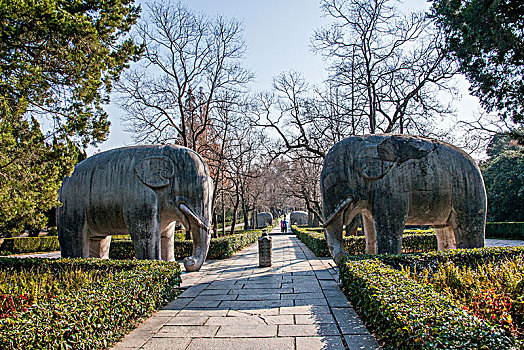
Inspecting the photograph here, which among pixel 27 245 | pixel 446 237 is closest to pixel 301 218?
pixel 27 245

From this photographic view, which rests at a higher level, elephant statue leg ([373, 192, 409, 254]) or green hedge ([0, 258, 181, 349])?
elephant statue leg ([373, 192, 409, 254])

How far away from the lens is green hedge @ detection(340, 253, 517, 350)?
9.47ft

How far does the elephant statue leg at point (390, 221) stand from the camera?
7.37 m

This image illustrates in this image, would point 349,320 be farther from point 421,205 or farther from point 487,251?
point 487,251

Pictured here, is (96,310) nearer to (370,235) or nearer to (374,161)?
(374,161)

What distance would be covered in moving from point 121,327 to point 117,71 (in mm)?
Answer: 5361

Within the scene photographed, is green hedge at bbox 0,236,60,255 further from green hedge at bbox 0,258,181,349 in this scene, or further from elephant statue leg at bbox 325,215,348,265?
elephant statue leg at bbox 325,215,348,265

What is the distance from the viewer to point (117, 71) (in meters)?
7.57

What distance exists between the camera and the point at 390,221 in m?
7.37

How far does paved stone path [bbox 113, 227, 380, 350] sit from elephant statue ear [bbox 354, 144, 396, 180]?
2567mm

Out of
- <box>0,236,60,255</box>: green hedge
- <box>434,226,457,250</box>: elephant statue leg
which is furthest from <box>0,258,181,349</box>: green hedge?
<box>0,236,60,255</box>: green hedge

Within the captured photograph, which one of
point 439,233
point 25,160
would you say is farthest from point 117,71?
point 439,233

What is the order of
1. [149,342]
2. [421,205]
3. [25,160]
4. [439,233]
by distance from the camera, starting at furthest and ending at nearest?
[439,233]
[421,205]
[25,160]
[149,342]

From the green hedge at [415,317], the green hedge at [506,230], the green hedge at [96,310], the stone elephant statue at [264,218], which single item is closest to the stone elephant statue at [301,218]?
the stone elephant statue at [264,218]
